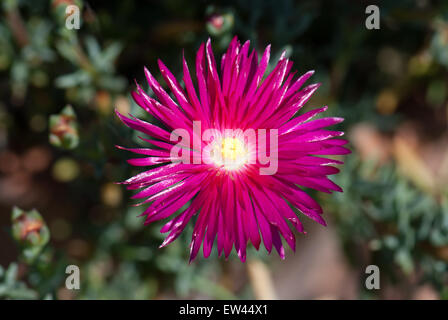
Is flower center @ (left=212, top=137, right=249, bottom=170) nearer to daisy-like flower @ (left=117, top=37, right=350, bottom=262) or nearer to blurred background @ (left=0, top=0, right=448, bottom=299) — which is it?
daisy-like flower @ (left=117, top=37, right=350, bottom=262)

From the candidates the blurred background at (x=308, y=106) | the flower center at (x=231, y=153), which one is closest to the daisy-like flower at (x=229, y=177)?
the flower center at (x=231, y=153)

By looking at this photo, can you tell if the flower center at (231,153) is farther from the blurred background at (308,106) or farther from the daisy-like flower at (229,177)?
the blurred background at (308,106)

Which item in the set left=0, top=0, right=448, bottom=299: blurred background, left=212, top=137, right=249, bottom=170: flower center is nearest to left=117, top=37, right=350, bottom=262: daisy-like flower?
left=212, top=137, right=249, bottom=170: flower center

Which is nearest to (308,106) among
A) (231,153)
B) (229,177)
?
(231,153)
